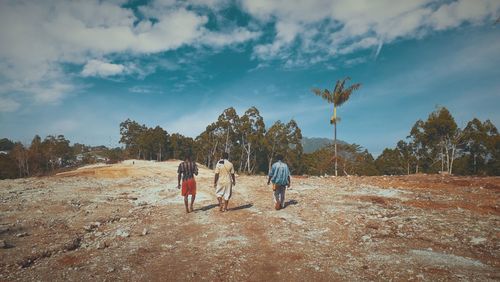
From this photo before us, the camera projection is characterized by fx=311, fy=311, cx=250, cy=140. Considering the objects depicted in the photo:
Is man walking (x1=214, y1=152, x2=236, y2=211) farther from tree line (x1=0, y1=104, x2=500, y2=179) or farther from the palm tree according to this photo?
tree line (x1=0, y1=104, x2=500, y2=179)

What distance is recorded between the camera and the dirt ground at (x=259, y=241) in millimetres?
5672

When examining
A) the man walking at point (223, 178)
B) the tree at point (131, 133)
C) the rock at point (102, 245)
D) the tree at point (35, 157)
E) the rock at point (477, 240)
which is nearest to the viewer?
the rock at point (477, 240)

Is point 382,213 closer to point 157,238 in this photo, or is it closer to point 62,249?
point 157,238

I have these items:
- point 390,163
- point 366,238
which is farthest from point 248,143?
point 366,238

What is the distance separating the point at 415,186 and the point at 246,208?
10.5 metres

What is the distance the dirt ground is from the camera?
18.6 ft

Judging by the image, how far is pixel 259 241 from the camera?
7488mm

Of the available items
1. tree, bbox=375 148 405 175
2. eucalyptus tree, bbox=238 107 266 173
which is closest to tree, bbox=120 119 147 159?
eucalyptus tree, bbox=238 107 266 173

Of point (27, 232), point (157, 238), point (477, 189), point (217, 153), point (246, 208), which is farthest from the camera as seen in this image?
point (217, 153)

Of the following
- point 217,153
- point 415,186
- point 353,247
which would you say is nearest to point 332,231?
point 353,247

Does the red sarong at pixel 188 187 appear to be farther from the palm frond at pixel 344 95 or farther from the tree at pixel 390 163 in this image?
the tree at pixel 390 163

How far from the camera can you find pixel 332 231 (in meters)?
8.38

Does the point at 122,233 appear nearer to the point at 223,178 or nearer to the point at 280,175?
the point at 223,178

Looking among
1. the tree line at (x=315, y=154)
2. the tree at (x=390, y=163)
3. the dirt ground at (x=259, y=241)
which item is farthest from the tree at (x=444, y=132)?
the dirt ground at (x=259, y=241)
